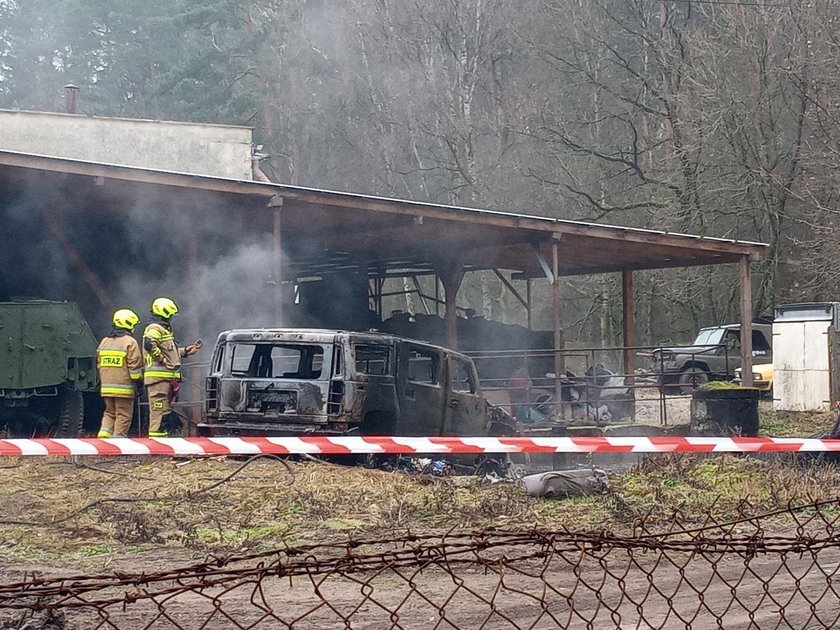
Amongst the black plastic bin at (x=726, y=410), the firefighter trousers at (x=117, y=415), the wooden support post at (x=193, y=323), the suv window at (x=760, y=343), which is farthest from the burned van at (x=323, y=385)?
the suv window at (x=760, y=343)

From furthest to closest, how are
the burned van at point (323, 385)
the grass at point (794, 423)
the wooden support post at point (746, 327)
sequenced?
the wooden support post at point (746, 327) → the grass at point (794, 423) → the burned van at point (323, 385)

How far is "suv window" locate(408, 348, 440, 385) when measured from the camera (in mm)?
11383

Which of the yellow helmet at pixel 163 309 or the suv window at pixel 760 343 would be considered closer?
the yellow helmet at pixel 163 309

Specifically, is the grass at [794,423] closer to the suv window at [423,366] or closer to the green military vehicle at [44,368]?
the suv window at [423,366]

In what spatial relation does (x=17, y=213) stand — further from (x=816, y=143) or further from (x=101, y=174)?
(x=816, y=143)

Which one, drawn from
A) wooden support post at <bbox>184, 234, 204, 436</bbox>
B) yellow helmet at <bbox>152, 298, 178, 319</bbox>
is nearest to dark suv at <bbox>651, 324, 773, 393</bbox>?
wooden support post at <bbox>184, 234, 204, 436</bbox>

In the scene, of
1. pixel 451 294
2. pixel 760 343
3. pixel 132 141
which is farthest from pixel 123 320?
pixel 760 343

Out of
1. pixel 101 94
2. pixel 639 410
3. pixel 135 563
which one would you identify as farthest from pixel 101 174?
pixel 101 94

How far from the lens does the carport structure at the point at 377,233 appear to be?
48.7ft

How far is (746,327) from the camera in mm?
19953

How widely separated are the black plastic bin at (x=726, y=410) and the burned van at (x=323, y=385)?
15.1ft

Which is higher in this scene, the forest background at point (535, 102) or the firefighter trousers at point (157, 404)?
the forest background at point (535, 102)

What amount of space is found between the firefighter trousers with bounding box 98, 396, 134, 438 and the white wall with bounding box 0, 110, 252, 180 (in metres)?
14.2

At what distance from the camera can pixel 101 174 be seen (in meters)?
14.1
